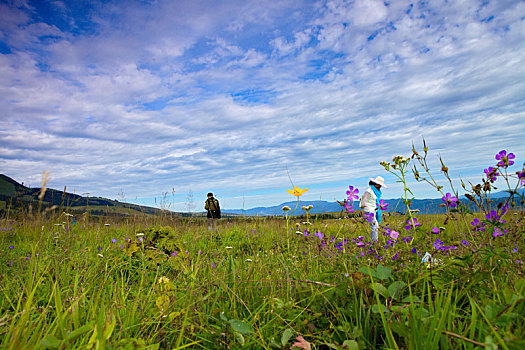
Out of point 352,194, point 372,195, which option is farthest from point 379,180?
point 352,194

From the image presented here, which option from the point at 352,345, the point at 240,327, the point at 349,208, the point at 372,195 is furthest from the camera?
the point at 372,195

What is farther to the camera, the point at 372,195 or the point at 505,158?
the point at 372,195

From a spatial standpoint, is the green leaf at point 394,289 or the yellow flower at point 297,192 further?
the yellow flower at point 297,192

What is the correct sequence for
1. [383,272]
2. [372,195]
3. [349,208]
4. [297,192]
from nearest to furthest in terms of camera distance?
[383,272] < [349,208] < [297,192] < [372,195]

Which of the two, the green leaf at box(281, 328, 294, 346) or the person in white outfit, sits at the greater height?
the person in white outfit

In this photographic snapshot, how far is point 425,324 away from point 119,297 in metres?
1.83

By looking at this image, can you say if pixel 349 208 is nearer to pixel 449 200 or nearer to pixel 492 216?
pixel 449 200

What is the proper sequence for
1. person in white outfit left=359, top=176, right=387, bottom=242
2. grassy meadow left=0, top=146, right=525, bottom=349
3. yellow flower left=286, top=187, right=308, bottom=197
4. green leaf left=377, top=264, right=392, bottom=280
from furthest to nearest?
person in white outfit left=359, top=176, right=387, bottom=242 < yellow flower left=286, top=187, right=308, bottom=197 < green leaf left=377, top=264, right=392, bottom=280 < grassy meadow left=0, top=146, right=525, bottom=349

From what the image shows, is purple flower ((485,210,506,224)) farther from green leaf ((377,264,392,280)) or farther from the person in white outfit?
the person in white outfit

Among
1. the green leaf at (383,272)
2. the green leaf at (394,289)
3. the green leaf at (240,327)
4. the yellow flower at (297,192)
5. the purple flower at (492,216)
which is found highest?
the yellow flower at (297,192)

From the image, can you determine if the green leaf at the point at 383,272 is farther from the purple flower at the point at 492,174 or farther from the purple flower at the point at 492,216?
the purple flower at the point at 492,174

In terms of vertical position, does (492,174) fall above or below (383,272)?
above

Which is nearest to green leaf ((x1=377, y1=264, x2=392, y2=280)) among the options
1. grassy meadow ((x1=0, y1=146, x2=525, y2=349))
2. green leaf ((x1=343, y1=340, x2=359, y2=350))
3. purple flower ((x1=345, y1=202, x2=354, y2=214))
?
grassy meadow ((x1=0, y1=146, x2=525, y2=349))

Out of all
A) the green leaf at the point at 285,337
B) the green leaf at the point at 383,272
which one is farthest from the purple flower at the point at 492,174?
the green leaf at the point at 285,337
